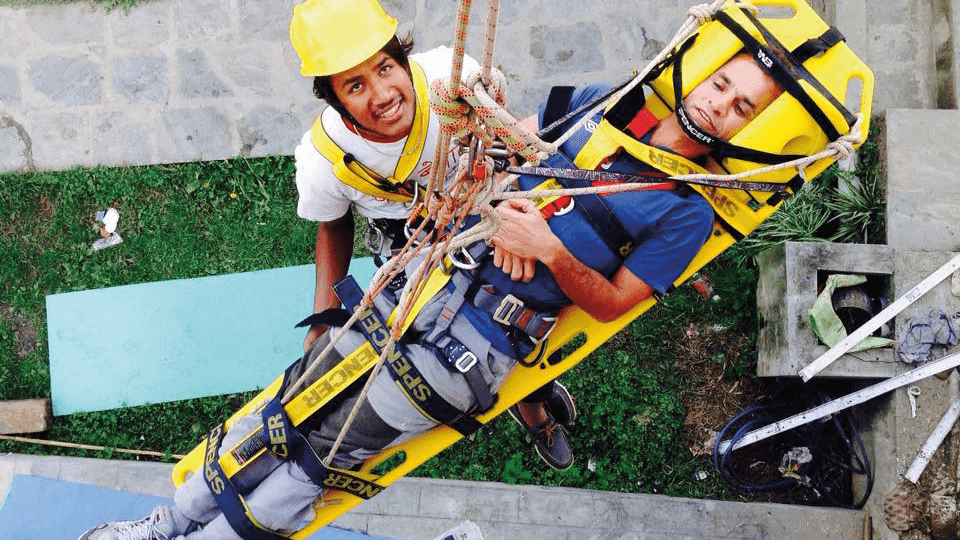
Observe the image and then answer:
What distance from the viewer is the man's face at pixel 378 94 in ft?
11.4

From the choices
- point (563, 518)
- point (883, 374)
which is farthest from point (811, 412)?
point (563, 518)

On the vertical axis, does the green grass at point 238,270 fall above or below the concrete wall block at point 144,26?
below

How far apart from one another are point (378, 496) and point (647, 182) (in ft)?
8.80

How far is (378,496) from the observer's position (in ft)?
16.7

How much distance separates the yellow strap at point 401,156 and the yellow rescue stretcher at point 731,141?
52 centimetres

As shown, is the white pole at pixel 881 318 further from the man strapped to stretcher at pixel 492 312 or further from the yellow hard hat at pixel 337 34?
the yellow hard hat at pixel 337 34

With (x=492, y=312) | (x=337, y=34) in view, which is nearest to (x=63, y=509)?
(x=492, y=312)

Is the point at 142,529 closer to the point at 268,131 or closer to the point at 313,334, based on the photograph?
the point at 313,334

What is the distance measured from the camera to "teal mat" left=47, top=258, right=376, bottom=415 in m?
5.50

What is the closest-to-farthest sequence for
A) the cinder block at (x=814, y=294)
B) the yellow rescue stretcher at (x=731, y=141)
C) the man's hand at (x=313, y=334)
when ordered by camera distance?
the yellow rescue stretcher at (x=731, y=141), the man's hand at (x=313, y=334), the cinder block at (x=814, y=294)

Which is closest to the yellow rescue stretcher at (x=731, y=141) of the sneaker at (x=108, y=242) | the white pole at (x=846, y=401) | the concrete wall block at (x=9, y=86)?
the white pole at (x=846, y=401)

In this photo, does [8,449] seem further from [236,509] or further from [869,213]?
[869,213]

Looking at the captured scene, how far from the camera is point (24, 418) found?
5359 mm

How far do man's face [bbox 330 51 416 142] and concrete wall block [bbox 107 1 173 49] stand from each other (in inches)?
118
